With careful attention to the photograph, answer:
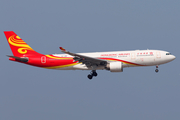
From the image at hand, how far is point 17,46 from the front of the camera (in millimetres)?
48781

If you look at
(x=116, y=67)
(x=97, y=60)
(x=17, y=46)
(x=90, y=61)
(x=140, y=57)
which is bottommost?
(x=116, y=67)

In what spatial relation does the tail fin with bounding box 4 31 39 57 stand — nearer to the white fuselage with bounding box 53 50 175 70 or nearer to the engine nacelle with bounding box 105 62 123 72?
the engine nacelle with bounding box 105 62 123 72

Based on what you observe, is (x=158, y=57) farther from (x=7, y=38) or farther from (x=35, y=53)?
(x=7, y=38)

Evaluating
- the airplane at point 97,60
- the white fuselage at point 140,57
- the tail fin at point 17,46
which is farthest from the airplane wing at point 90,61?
the tail fin at point 17,46

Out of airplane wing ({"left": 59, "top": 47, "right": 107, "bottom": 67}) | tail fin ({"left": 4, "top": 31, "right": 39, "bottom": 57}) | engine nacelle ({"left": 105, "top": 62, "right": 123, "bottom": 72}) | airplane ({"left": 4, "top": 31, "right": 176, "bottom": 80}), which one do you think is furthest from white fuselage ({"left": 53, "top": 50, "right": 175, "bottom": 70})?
tail fin ({"left": 4, "top": 31, "right": 39, "bottom": 57})

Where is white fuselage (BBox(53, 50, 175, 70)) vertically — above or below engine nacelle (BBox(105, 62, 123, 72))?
above

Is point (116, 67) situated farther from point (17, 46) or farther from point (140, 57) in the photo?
point (17, 46)

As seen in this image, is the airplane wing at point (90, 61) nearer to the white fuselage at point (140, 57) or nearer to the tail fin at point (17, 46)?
the white fuselage at point (140, 57)

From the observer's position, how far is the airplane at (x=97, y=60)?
4372 centimetres

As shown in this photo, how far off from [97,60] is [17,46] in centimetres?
1445

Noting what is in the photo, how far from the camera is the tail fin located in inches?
1901

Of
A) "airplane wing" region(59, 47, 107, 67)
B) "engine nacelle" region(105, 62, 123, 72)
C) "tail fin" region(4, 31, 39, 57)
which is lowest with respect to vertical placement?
"engine nacelle" region(105, 62, 123, 72)

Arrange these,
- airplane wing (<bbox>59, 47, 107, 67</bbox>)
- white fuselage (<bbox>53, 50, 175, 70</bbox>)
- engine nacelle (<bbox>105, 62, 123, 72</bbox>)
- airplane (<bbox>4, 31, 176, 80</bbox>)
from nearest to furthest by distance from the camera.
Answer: airplane wing (<bbox>59, 47, 107, 67</bbox>)
engine nacelle (<bbox>105, 62, 123, 72</bbox>)
airplane (<bbox>4, 31, 176, 80</bbox>)
white fuselage (<bbox>53, 50, 175, 70</bbox>)

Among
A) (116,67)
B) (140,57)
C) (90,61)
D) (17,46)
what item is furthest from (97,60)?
(17,46)
